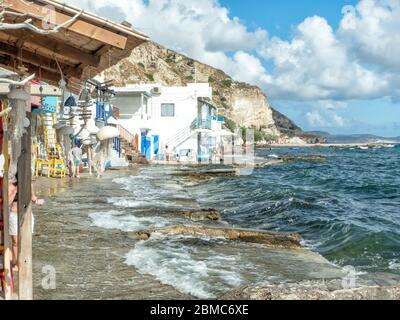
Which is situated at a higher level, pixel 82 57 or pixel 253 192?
pixel 82 57

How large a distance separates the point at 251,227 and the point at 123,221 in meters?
3.92

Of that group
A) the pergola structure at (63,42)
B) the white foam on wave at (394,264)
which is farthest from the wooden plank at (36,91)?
the white foam on wave at (394,264)

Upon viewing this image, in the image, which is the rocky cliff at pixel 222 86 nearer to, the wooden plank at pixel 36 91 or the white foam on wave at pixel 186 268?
the white foam on wave at pixel 186 268

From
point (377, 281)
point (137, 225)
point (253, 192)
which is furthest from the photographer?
point (253, 192)

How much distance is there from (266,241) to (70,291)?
5.30 meters

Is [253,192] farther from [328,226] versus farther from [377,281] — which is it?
[377,281]

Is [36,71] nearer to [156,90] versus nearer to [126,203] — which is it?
[126,203]

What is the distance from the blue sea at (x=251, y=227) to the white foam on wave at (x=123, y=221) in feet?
0.08

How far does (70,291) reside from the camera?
257 inches

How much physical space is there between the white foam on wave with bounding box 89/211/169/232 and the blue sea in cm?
2

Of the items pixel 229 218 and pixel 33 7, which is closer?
Answer: pixel 33 7

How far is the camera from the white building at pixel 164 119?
1735 inches

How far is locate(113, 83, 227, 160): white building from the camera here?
44.1 m
